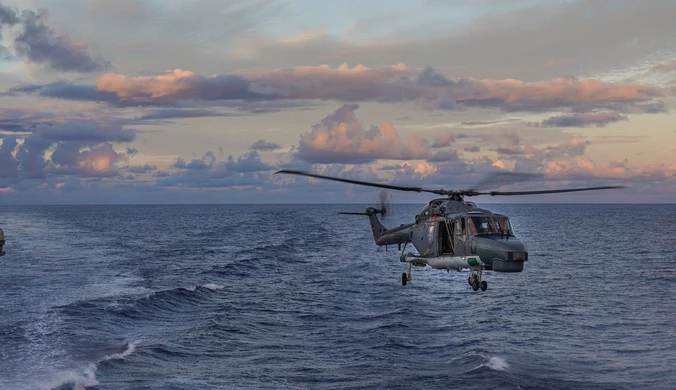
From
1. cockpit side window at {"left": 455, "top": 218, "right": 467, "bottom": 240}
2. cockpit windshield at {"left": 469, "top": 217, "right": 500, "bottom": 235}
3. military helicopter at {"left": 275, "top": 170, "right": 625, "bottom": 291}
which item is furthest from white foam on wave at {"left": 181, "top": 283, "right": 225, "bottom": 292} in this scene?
cockpit windshield at {"left": 469, "top": 217, "right": 500, "bottom": 235}

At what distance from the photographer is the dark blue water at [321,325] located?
4612 cm

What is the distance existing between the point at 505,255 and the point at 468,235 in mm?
Result: 3313

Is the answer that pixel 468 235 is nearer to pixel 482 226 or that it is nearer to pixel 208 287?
pixel 482 226

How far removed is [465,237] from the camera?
113 ft

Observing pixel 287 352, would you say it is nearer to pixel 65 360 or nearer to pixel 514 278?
pixel 65 360

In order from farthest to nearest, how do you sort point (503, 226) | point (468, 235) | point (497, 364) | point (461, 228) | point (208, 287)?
point (208, 287)
point (497, 364)
point (461, 228)
point (468, 235)
point (503, 226)

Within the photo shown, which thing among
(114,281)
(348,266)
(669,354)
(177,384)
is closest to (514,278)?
(348,266)

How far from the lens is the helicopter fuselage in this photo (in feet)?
103

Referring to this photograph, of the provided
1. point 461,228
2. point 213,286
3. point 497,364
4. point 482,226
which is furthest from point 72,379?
point 213,286

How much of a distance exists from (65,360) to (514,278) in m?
64.9

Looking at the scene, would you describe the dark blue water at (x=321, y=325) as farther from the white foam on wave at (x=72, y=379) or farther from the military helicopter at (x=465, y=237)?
the military helicopter at (x=465, y=237)

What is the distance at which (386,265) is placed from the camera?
10344 centimetres

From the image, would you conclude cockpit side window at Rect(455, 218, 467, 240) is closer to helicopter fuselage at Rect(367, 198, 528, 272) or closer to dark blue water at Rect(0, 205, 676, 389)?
helicopter fuselage at Rect(367, 198, 528, 272)

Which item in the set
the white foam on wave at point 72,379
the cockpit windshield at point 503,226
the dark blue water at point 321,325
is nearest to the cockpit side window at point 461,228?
the cockpit windshield at point 503,226
